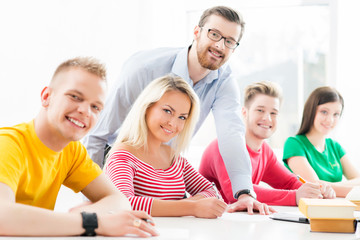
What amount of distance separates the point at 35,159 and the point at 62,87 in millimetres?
197

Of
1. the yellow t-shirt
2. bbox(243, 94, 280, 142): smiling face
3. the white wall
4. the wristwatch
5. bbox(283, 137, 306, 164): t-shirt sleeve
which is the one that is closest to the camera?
the yellow t-shirt

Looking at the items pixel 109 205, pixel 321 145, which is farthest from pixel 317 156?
pixel 109 205

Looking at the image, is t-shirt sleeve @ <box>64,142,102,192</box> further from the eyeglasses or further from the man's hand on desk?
the eyeglasses

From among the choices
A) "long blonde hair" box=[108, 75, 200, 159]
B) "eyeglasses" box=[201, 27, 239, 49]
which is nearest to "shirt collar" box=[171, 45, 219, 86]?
"eyeglasses" box=[201, 27, 239, 49]

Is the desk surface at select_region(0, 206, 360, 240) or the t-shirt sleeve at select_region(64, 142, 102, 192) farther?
the t-shirt sleeve at select_region(64, 142, 102, 192)

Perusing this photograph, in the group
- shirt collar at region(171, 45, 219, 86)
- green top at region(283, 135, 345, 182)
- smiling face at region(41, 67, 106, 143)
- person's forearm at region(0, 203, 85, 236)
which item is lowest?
person's forearm at region(0, 203, 85, 236)

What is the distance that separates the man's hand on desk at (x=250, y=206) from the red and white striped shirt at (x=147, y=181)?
0.11 metres

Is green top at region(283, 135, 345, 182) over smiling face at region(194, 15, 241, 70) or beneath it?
beneath

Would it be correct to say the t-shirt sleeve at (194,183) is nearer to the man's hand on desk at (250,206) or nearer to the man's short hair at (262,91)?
the man's hand on desk at (250,206)

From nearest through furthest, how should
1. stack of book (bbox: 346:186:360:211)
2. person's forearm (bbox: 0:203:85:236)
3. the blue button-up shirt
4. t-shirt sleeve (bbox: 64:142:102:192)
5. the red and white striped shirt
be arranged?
1. person's forearm (bbox: 0:203:85:236)
2. t-shirt sleeve (bbox: 64:142:102:192)
3. the red and white striped shirt
4. stack of book (bbox: 346:186:360:211)
5. the blue button-up shirt

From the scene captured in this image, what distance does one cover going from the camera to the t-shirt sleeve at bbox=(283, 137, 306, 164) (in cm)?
235

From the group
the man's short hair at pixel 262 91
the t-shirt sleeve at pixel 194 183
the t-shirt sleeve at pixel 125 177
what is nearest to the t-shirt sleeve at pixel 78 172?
the t-shirt sleeve at pixel 125 177

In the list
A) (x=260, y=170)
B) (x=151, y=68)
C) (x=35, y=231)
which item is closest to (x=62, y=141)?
(x=35, y=231)

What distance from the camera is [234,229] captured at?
1.20 m
